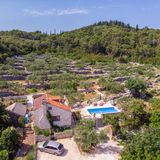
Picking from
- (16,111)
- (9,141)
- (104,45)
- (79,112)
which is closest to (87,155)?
(9,141)

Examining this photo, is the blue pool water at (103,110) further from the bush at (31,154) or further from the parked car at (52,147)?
the bush at (31,154)

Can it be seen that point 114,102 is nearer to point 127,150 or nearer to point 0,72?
point 127,150

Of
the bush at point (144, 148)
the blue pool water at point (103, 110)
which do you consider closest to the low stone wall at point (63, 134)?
the blue pool water at point (103, 110)

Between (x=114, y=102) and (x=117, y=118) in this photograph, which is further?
(x=114, y=102)

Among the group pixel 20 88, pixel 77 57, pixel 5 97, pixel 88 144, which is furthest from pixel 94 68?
pixel 88 144

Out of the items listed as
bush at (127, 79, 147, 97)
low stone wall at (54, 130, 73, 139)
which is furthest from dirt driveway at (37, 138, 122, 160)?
bush at (127, 79, 147, 97)
